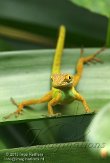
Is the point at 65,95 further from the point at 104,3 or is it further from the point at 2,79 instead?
the point at 104,3

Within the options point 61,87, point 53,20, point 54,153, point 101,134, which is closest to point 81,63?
point 61,87

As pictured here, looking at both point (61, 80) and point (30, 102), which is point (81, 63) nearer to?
point (61, 80)

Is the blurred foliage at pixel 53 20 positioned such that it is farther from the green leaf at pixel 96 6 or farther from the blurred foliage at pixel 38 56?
the green leaf at pixel 96 6

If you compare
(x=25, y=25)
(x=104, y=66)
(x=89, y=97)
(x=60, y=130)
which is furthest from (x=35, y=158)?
(x=25, y=25)

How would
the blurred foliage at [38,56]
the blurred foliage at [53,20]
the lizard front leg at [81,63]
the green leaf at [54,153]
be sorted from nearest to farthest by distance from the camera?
1. the green leaf at [54,153]
2. the blurred foliage at [38,56]
3. the lizard front leg at [81,63]
4. the blurred foliage at [53,20]

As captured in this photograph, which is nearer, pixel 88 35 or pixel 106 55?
pixel 106 55

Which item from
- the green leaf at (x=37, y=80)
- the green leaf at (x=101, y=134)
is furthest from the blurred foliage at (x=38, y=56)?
the green leaf at (x=101, y=134)
